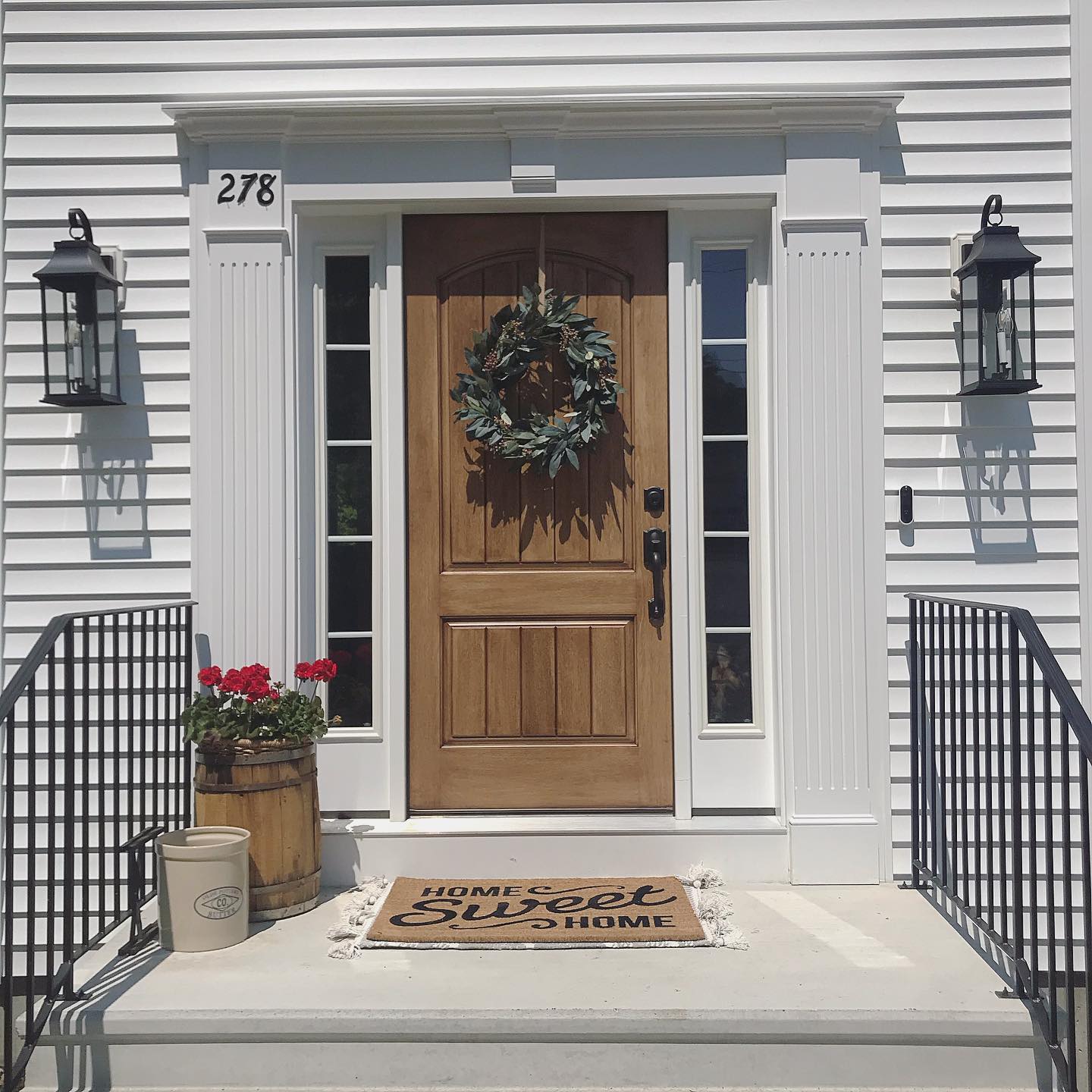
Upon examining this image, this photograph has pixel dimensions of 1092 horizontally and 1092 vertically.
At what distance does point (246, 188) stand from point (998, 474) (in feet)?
8.66

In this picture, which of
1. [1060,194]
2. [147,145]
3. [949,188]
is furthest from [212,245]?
[1060,194]

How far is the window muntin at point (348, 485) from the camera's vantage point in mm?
3666

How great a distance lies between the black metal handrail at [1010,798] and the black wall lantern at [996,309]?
29.1 inches

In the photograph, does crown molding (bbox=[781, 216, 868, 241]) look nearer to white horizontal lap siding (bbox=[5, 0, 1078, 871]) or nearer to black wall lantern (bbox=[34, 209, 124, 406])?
white horizontal lap siding (bbox=[5, 0, 1078, 871])

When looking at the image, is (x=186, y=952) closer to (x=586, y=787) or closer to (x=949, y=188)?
(x=586, y=787)

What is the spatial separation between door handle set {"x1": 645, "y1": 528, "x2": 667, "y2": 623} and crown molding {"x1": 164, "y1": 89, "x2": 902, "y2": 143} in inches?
51.6

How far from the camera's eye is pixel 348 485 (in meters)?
3.68

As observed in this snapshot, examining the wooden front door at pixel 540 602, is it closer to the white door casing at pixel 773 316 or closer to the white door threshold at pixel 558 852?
the white door threshold at pixel 558 852

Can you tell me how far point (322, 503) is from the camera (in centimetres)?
365

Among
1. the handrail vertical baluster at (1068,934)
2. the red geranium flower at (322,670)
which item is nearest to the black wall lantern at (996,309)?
the handrail vertical baluster at (1068,934)

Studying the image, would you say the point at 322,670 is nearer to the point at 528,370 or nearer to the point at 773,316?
the point at 528,370

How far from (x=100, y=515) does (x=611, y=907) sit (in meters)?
2.08

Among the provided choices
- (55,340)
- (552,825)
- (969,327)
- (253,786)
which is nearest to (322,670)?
(253,786)

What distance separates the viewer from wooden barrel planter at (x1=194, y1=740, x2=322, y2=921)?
3066mm
